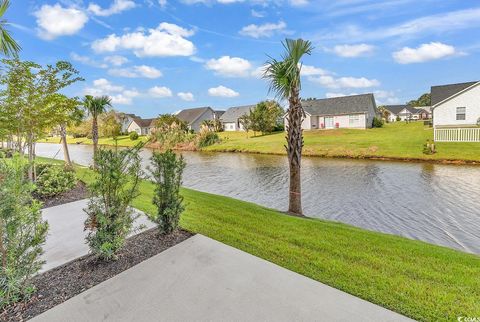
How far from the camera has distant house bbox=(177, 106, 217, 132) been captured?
5417 cm

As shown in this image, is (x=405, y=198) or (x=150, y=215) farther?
(x=405, y=198)

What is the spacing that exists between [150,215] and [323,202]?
7289 millimetres

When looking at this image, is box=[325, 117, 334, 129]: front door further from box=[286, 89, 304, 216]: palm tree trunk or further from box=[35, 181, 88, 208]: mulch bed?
box=[35, 181, 88, 208]: mulch bed

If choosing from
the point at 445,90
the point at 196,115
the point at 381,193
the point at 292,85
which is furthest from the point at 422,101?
the point at 292,85

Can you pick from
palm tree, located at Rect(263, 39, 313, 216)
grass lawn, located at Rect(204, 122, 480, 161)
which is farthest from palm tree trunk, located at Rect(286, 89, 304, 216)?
grass lawn, located at Rect(204, 122, 480, 161)

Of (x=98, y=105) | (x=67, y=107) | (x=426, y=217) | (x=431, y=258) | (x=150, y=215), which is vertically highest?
(x=98, y=105)

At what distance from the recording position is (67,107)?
939 centimetres

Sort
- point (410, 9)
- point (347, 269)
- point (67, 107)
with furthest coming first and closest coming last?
point (410, 9)
point (67, 107)
point (347, 269)

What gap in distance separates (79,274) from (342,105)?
135 feet

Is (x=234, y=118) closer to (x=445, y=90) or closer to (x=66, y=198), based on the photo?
(x=445, y=90)

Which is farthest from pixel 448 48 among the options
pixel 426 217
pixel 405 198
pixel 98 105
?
pixel 98 105

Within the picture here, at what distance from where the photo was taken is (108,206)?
3.75 meters

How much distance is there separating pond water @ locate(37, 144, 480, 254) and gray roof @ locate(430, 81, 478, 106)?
17.0 metres

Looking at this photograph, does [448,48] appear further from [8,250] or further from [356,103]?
[8,250]
